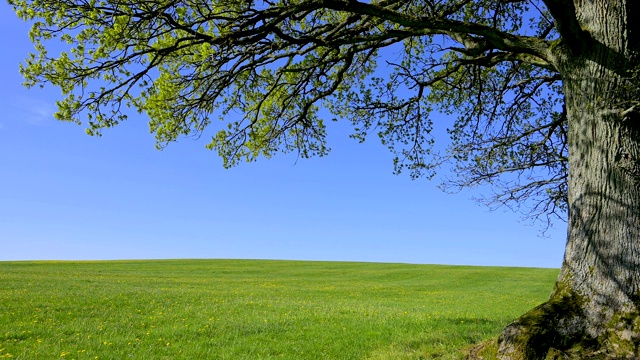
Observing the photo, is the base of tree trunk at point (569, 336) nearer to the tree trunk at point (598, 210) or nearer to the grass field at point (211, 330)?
the tree trunk at point (598, 210)

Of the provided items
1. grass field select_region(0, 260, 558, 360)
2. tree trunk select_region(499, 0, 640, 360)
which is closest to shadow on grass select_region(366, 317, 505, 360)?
grass field select_region(0, 260, 558, 360)

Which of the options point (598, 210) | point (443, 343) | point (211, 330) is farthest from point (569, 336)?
point (211, 330)

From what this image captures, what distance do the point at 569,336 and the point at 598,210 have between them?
2.16m

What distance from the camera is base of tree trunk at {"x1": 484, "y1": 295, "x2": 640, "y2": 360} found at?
700cm

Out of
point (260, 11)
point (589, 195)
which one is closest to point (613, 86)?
point (589, 195)

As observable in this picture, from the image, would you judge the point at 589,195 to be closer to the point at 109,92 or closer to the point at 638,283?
the point at 638,283

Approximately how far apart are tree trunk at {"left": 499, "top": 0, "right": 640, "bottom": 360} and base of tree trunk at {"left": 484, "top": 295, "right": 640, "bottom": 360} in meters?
0.01

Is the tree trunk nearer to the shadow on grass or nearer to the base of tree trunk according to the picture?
the base of tree trunk

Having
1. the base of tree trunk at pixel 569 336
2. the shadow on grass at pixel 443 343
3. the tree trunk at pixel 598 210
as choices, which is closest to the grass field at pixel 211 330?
the shadow on grass at pixel 443 343

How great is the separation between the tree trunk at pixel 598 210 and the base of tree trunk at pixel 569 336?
0.01 meters

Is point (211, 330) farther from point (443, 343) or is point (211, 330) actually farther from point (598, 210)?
point (598, 210)

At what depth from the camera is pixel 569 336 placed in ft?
24.0

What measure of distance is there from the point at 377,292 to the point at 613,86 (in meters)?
22.2

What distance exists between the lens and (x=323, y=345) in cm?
1046
